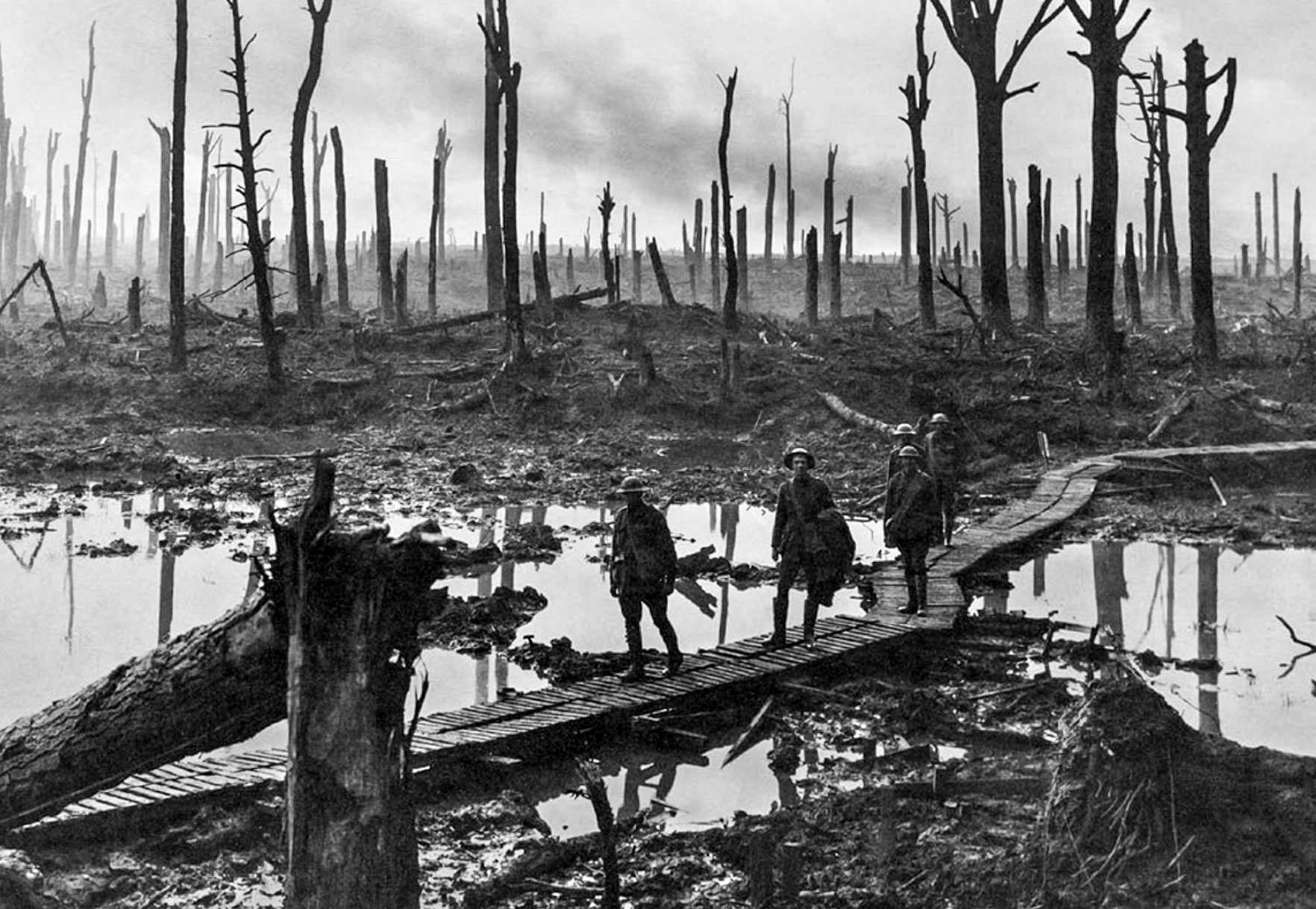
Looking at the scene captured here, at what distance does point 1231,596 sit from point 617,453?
439 inches

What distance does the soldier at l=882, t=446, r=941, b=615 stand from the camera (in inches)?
410

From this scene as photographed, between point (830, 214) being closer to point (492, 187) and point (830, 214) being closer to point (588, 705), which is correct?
point (492, 187)

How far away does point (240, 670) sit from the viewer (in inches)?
169

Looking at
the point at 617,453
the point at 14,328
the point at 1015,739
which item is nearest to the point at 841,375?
the point at 617,453

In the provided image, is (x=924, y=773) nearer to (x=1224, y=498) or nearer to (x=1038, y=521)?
(x=1038, y=521)

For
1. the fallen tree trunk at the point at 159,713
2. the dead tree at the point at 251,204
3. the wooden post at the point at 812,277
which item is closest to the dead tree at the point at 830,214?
the wooden post at the point at 812,277

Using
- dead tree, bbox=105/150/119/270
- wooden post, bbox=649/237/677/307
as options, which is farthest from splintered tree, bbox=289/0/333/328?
dead tree, bbox=105/150/119/270

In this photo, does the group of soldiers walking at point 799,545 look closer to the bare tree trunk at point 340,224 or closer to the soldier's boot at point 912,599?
the soldier's boot at point 912,599

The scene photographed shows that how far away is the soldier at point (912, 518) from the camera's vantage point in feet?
34.1

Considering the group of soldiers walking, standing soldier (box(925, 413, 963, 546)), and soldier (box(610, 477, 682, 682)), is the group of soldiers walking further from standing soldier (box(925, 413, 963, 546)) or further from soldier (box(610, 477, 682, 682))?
standing soldier (box(925, 413, 963, 546))

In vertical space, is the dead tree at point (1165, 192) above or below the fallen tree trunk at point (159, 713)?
above

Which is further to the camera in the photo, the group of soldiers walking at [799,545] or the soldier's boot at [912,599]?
the soldier's boot at [912,599]

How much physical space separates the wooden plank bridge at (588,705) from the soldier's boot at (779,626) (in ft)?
0.23

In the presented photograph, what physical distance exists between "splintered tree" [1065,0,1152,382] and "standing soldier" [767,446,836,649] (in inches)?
525
